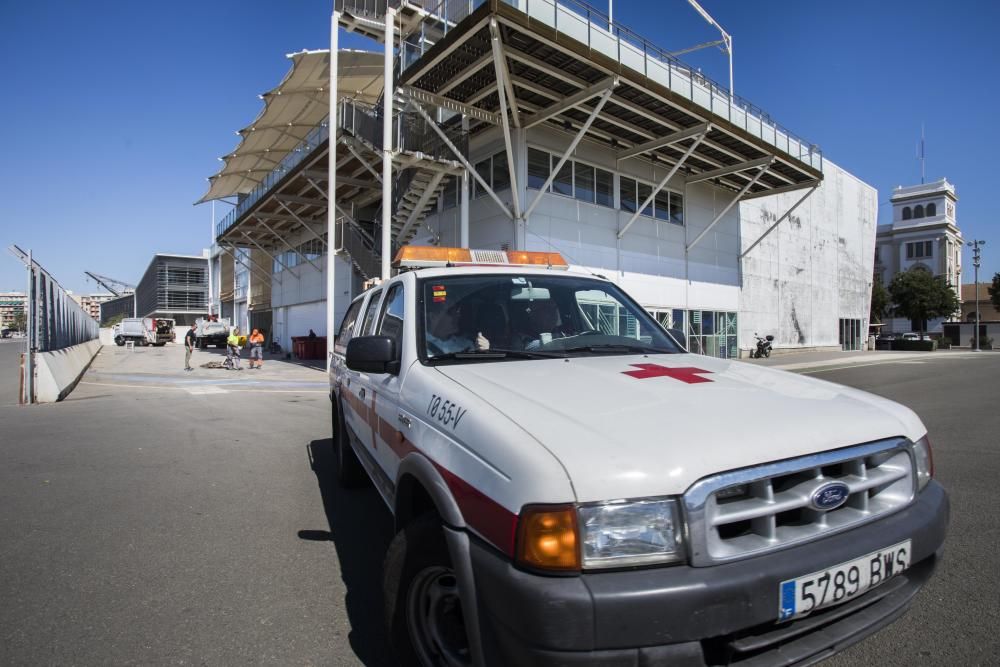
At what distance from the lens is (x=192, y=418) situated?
9195 mm

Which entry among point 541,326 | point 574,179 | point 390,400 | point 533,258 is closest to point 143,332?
point 574,179

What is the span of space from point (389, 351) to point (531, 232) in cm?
1597

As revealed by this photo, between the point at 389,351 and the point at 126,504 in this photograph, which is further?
the point at 126,504

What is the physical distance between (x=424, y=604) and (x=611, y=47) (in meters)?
16.5

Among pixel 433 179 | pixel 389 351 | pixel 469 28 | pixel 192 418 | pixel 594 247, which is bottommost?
pixel 192 418

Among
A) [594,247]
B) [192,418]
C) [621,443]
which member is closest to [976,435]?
[621,443]

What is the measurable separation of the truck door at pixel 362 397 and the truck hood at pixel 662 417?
1.30 meters

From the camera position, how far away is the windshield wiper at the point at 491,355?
2.78 meters

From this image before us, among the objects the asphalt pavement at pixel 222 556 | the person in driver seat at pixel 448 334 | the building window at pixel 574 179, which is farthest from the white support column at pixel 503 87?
the person in driver seat at pixel 448 334

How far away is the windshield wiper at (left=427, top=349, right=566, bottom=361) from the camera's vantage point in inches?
109

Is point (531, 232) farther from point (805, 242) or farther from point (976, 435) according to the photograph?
point (805, 242)

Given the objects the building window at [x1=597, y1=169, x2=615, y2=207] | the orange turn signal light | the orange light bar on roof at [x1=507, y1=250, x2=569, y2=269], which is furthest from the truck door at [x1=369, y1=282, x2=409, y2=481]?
the building window at [x1=597, y1=169, x2=615, y2=207]

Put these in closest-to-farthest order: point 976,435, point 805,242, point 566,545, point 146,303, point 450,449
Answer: point 566,545 < point 450,449 < point 976,435 < point 805,242 < point 146,303

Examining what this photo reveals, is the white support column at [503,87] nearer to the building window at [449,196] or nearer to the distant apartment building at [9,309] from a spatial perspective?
the building window at [449,196]
